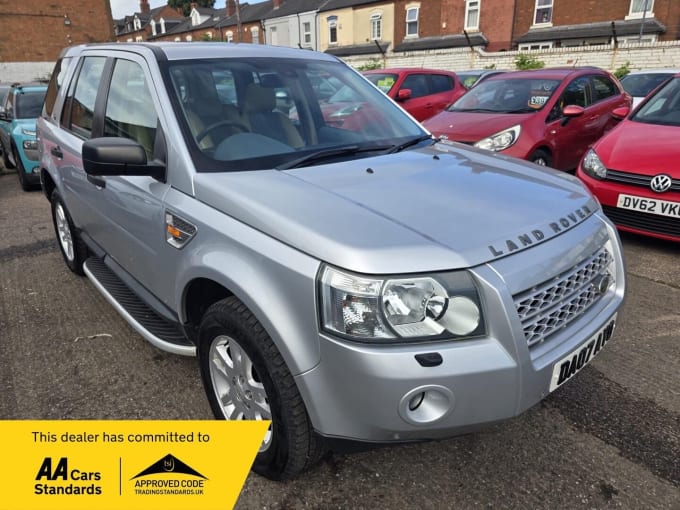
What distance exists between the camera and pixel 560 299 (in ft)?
6.21

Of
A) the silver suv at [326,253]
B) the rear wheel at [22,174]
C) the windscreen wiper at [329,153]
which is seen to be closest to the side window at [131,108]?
the silver suv at [326,253]

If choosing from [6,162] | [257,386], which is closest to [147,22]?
[6,162]

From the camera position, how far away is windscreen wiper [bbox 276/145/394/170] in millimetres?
→ 2326

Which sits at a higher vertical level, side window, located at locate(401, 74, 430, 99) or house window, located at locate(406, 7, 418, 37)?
house window, located at locate(406, 7, 418, 37)

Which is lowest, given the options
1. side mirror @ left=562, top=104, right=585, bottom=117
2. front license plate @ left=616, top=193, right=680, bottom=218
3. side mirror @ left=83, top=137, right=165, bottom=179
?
front license plate @ left=616, top=193, right=680, bottom=218

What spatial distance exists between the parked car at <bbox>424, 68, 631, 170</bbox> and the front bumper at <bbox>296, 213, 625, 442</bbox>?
4.56m

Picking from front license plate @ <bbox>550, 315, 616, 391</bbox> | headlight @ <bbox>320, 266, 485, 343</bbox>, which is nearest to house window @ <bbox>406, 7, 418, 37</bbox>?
front license plate @ <bbox>550, 315, 616, 391</bbox>

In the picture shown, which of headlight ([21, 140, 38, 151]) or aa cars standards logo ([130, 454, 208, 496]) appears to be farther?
headlight ([21, 140, 38, 151])

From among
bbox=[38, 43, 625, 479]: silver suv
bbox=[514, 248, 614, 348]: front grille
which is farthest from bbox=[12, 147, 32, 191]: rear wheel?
bbox=[514, 248, 614, 348]: front grille

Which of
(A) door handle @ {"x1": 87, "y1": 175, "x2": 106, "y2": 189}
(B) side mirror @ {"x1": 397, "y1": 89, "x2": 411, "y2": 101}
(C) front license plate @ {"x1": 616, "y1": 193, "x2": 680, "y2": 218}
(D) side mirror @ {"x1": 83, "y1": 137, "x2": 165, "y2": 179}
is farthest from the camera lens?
(B) side mirror @ {"x1": 397, "y1": 89, "x2": 411, "y2": 101}

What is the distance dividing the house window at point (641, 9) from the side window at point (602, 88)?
2070cm

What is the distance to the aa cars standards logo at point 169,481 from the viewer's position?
185 centimetres

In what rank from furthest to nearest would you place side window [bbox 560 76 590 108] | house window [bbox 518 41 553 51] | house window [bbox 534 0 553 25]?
house window [bbox 518 41 553 51], house window [bbox 534 0 553 25], side window [bbox 560 76 590 108]

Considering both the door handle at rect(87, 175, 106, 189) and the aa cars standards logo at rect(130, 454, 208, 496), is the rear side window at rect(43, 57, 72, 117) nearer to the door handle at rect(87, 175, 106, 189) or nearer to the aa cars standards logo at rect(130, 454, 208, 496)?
the door handle at rect(87, 175, 106, 189)
